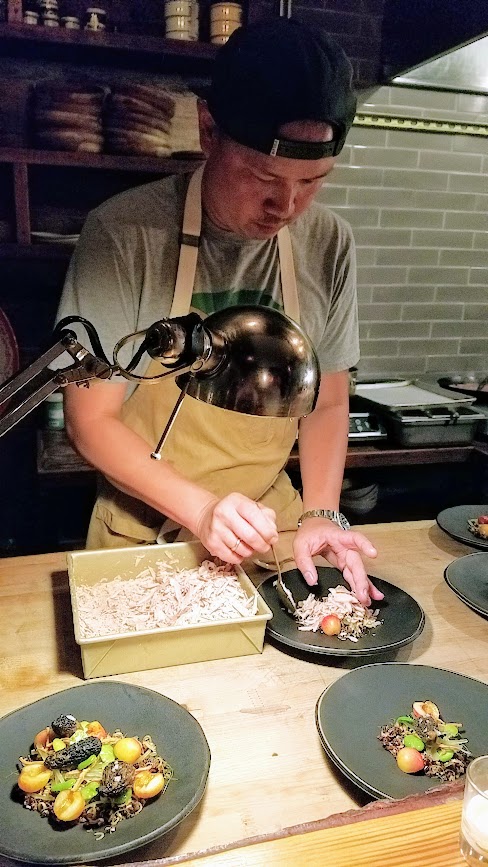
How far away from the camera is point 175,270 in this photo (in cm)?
178

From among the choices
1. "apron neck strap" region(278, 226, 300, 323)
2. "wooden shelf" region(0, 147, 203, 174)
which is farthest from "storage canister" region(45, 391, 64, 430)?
"apron neck strap" region(278, 226, 300, 323)

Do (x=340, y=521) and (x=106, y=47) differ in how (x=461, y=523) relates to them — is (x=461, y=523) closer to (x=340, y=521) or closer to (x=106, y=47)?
(x=340, y=521)

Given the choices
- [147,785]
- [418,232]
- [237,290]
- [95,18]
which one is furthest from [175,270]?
[418,232]

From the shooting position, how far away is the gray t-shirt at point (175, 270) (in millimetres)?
1685

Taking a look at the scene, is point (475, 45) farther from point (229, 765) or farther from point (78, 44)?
point (229, 765)

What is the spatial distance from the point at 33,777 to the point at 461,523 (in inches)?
55.3

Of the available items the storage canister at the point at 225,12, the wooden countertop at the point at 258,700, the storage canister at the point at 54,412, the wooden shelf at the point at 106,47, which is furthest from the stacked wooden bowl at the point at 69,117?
the wooden countertop at the point at 258,700

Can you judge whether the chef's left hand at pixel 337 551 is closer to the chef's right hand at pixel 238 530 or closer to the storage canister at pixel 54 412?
the chef's right hand at pixel 238 530

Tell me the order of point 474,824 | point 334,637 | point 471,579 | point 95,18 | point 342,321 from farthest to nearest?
1. point 95,18
2. point 342,321
3. point 471,579
4. point 334,637
5. point 474,824

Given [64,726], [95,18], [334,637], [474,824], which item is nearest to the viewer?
[474,824]

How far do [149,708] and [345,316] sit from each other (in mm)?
1303

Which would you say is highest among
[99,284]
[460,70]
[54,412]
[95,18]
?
[95,18]

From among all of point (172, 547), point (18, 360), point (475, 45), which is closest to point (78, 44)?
point (18, 360)

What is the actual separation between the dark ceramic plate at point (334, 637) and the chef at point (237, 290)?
39 millimetres
